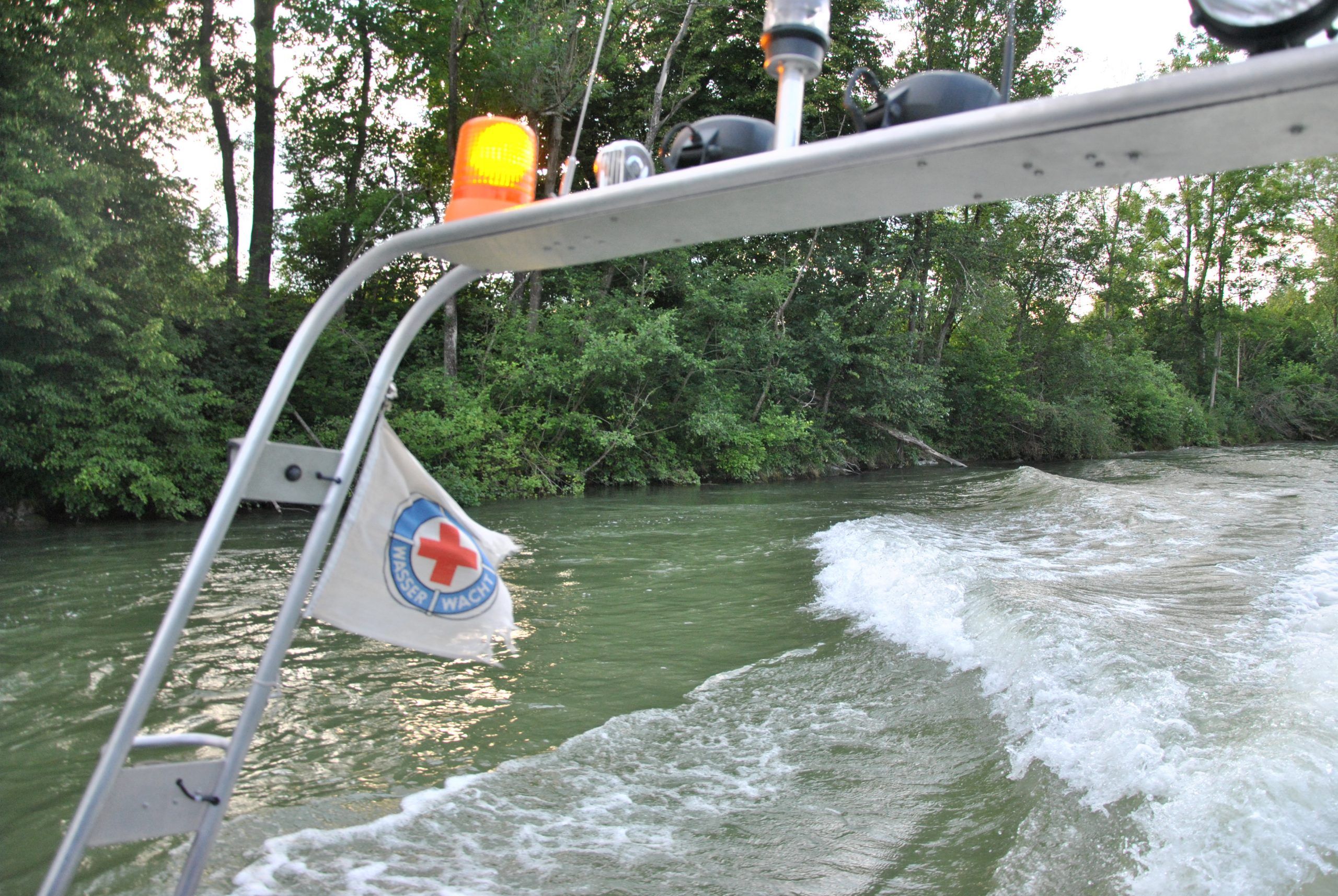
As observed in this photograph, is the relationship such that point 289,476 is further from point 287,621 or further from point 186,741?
point 186,741

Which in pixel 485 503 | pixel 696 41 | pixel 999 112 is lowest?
pixel 485 503

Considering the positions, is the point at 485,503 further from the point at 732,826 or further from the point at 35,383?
the point at 732,826

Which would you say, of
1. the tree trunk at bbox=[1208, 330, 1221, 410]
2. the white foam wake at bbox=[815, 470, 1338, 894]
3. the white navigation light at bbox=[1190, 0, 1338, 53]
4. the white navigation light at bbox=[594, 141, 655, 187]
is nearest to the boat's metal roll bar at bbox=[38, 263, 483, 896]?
the white navigation light at bbox=[594, 141, 655, 187]

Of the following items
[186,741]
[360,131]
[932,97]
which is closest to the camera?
[932,97]

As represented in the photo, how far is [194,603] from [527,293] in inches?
813

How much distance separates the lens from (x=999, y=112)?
1.70 metres

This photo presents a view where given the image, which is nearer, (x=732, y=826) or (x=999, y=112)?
(x=999, y=112)

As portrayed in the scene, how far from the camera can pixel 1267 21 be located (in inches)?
62.9

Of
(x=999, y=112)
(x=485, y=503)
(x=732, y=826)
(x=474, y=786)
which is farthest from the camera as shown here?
(x=485, y=503)

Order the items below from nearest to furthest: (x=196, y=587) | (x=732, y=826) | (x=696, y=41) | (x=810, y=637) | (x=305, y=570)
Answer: (x=196, y=587) → (x=305, y=570) → (x=732, y=826) → (x=810, y=637) → (x=696, y=41)

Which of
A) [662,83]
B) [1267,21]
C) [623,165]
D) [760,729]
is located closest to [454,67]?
[662,83]

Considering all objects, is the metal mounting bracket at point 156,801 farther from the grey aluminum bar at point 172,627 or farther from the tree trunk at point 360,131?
the tree trunk at point 360,131

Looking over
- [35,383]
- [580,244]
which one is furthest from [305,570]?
[35,383]

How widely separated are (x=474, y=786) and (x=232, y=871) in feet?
3.54
